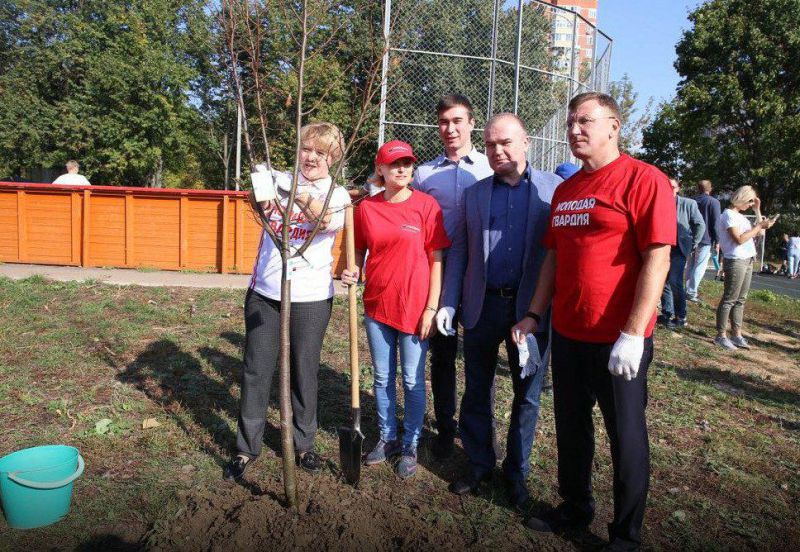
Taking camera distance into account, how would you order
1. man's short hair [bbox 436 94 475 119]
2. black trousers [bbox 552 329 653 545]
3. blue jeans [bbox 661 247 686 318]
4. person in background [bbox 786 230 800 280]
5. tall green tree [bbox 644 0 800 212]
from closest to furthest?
black trousers [bbox 552 329 653 545] → man's short hair [bbox 436 94 475 119] → blue jeans [bbox 661 247 686 318] → person in background [bbox 786 230 800 280] → tall green tree [bbox 644 0 800 212]

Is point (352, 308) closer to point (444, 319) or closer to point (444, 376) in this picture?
point (444, 319)

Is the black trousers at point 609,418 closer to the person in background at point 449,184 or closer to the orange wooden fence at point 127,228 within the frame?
the person in background at point 449,184

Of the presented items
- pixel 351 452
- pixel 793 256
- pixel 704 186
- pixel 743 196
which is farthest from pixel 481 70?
pixel 793 256

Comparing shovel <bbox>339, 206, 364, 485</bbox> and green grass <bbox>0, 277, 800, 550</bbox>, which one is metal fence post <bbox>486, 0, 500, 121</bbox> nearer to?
green grass <bbox>0, 277, 800, 550</bbox>

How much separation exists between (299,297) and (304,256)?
0.76 ft

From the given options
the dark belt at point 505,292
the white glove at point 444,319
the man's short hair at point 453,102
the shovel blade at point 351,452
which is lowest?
the shovel blade at point 351,452

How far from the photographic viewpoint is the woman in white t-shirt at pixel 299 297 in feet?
10.4

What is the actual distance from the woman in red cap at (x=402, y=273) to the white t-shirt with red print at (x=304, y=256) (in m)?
0.18

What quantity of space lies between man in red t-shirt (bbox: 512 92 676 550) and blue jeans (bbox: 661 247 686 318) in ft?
18.6

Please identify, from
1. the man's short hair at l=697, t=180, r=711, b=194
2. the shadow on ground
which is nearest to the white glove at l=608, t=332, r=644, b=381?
the shadow on ground

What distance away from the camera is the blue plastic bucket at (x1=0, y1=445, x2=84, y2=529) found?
2754 mm

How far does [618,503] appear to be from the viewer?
2578 millimetres

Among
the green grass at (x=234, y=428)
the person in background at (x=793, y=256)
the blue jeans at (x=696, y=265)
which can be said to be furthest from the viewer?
the person in background at (x=793, y=256)

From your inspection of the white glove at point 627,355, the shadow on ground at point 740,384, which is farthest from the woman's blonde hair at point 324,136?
the shadow on ground at point 740,384
